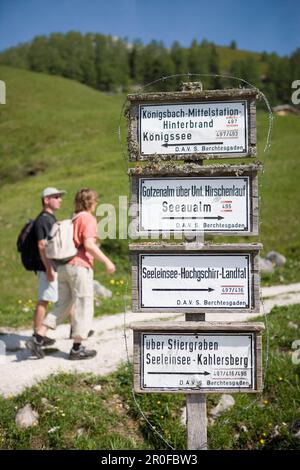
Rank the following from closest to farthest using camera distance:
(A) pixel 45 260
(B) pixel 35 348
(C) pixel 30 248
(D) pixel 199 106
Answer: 1. (D) pixel 199 106
2. (B) pixel 35 348
3. (A) pixel 45 260
4. (C) pixel 30 248

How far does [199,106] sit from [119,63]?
124320 millimetres

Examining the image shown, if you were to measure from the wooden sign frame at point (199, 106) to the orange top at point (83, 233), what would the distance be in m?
3.24

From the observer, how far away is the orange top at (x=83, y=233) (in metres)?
8.40

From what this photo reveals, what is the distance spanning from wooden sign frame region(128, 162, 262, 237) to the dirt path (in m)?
1.35

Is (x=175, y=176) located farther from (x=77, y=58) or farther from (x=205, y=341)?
(x=77, y=58)

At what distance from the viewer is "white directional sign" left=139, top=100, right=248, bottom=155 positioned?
16.8ft

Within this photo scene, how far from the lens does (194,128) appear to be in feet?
17.1

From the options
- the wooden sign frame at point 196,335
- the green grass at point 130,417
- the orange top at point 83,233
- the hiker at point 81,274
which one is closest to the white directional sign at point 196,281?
the wooden sign frame at point 196,335

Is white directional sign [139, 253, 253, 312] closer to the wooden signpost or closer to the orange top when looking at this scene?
the wooden signpost

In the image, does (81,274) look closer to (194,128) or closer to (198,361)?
(198,361)

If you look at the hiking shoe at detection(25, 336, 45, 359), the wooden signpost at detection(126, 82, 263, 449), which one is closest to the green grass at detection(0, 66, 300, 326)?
the wooden signpost at detection(126, 82, 263, 449)

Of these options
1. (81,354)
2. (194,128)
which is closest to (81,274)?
(81,354)
